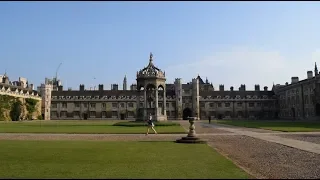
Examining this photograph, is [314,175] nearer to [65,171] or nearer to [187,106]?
[65,171]

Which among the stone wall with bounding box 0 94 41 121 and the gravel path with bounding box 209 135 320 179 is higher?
the stone wall with bounding box 0 94 41 121

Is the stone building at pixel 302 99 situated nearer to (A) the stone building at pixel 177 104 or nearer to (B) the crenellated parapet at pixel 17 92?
(A) the stone building at pixel 177 104

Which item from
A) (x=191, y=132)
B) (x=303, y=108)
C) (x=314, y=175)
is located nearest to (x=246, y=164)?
(x=314, y=175)

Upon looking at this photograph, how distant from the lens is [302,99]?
84438 mm

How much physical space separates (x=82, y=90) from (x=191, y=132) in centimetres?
9964

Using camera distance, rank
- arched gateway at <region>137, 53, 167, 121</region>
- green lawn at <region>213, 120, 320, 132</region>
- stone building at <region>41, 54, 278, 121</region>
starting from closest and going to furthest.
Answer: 1. green lawn at <region>213, 120, 320, 132</region>
2. arched gateway at <region>137, 53, 167, 121</region>
3. stone building at <region>41, 54, 278, 121</region>

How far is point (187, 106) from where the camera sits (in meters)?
110

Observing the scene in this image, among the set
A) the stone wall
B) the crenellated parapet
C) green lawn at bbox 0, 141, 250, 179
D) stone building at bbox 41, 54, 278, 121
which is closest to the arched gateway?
the stone wall

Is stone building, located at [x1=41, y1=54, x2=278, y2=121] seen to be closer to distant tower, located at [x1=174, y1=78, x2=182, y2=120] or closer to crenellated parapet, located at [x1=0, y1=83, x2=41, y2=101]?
distant tower, located at [x1=174, y1=78, x2=182, y2=120]

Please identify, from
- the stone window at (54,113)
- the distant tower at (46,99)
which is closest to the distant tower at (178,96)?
the stone window at (54,113)

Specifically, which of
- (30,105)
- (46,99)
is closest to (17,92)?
(30,105)

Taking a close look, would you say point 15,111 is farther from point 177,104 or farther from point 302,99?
point 302,99

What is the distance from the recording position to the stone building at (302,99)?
76.8 m

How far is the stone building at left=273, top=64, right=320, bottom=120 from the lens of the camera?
3024 inches
